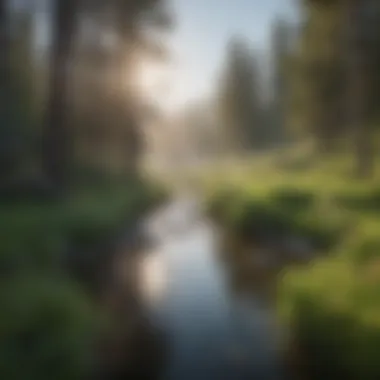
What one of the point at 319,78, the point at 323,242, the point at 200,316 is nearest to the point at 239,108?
the point at 319,78

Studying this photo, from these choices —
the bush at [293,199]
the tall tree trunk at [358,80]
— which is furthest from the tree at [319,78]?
the bush at [293,199]

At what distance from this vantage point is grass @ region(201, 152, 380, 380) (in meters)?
2.04

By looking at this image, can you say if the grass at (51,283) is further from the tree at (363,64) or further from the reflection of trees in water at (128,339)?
the tree at (363,64)

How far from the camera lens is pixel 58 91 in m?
2.21

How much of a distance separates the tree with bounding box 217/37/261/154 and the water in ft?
0.98

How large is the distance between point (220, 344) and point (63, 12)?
1126 millimetres

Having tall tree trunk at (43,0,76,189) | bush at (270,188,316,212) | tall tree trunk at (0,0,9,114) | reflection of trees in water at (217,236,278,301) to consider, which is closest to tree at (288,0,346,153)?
bush at (270,188,316,212)

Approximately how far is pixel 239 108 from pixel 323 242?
0.50 m

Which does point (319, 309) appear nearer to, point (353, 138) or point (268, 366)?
point (268, 366)

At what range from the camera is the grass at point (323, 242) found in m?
2.04

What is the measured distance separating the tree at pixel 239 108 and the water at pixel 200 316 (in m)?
0.30

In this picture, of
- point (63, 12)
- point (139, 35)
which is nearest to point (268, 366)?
point (139, 35)

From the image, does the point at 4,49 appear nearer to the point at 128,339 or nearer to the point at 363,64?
the point at 128,339

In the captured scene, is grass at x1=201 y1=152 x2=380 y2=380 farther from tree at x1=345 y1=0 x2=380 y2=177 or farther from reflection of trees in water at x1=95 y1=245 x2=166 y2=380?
reflection of trees in water at x1=95 y1=245 x2=166 y2=380
